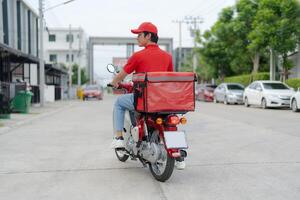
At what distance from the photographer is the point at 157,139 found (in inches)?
211

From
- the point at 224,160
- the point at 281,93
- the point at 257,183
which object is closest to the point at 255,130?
the point at 224,160

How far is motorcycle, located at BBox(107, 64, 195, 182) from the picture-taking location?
5.05 metres

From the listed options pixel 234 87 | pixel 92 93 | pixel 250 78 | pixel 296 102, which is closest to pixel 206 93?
pixel 250 78

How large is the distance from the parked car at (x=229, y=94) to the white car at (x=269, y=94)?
2.80 m

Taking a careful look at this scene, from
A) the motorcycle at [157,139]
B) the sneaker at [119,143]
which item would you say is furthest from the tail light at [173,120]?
the sneaker at [119,143]

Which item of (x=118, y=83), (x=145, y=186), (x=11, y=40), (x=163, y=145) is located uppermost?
(x=11, y=40)

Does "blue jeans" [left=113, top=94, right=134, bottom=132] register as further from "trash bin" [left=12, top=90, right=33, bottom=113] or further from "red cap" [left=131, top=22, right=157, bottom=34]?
"trash bin" [left=12, top=90, right=33, bottom=113]

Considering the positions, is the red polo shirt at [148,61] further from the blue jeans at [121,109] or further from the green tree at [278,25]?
the green tree at [278,25]

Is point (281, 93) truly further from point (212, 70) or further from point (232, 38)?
Result: point (212, 70)

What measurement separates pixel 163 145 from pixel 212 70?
36567 millimetres

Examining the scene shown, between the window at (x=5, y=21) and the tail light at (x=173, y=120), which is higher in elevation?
the window at (x=5, y=21)

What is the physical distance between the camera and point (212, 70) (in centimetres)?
4112

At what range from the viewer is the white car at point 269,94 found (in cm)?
2081

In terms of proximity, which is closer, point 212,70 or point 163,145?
point 163,145
